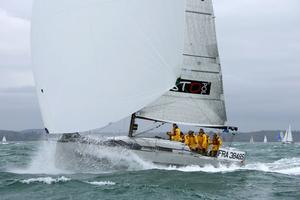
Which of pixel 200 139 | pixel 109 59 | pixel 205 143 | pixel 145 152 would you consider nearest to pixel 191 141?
pixel 200 139

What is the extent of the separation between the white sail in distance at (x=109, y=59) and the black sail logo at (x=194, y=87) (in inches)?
182

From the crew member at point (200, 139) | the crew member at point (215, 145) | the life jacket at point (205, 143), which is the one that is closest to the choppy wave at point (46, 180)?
the crew member at point (200, 139)

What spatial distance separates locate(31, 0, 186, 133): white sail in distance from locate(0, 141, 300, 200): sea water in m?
1.78

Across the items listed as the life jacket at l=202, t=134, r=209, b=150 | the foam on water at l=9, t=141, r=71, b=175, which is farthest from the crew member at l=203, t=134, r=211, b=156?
the foam on water at l=9, t=141, r=71, b=175

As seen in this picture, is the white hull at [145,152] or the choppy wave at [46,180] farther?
the white hull at [145,152]

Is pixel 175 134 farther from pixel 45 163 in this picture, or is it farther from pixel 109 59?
pixel 109 59

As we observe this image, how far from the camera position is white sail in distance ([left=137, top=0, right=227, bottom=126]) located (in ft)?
69.4

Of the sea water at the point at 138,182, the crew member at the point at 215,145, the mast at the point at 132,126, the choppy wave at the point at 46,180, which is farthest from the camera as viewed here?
the crew member at the point at 215,145

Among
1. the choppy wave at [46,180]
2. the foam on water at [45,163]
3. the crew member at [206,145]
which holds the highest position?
the crew member at [206,145]

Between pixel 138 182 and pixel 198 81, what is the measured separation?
625 centimetres

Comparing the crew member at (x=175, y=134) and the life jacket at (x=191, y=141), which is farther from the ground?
the crew member at (x=175, y=134)

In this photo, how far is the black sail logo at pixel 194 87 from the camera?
21.3m

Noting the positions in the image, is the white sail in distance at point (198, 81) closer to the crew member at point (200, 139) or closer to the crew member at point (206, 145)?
the crew member at point (200, 139)

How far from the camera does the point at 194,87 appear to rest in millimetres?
21438
